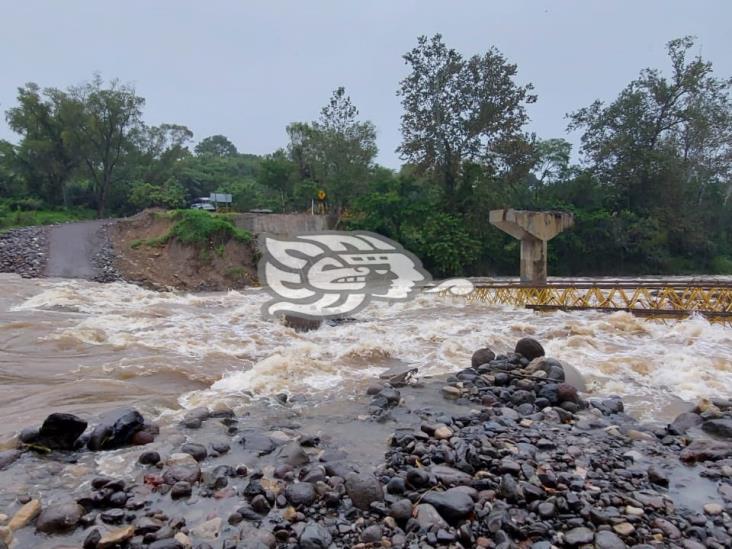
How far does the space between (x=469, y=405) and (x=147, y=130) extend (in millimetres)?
37528

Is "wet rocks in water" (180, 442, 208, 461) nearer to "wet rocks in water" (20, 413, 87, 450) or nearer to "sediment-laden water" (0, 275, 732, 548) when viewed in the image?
"sediment-laden water" (0, 275, 732, 548)

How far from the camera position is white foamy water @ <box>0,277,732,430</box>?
6.31 metres

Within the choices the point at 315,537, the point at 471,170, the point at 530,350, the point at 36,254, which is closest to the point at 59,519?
the point at 315,537

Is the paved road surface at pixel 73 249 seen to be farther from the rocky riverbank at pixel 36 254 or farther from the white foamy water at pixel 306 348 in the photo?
the white foamy water at pixel 306 348

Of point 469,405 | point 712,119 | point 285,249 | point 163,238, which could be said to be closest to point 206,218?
point 163,238

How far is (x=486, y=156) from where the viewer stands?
2764 cm

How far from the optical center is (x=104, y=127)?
32.5 m

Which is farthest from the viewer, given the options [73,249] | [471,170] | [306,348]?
[471,170]

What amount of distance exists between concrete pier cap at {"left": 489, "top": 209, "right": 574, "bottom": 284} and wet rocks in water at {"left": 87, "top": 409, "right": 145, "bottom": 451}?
14.3 meters

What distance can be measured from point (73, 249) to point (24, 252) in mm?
1832

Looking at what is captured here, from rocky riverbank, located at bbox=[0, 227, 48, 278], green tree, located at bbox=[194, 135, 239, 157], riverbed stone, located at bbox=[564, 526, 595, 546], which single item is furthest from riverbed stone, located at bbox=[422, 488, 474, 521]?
green tree, located at bbox=[194, 135, 239, 157]

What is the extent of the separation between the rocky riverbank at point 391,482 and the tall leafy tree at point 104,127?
34.1 meters

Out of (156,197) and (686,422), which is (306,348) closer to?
(686,422)

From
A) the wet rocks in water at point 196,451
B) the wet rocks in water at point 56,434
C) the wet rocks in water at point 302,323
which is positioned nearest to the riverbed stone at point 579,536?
the wet rocks in water at point 196,451
